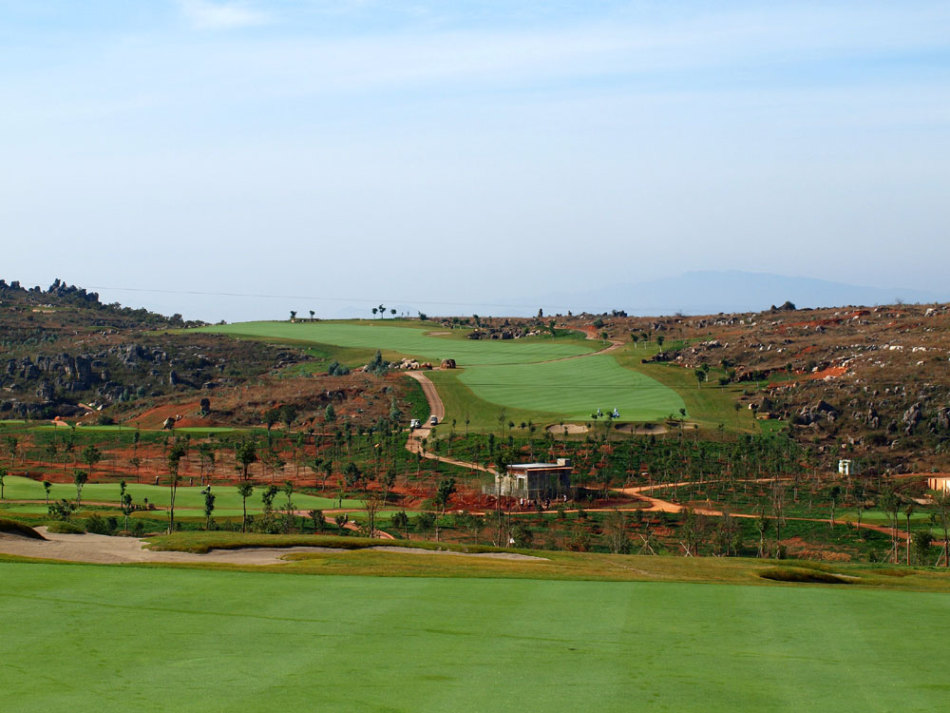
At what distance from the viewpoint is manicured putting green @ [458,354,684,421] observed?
148m

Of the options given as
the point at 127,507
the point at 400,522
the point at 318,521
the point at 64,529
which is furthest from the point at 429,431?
the point at 64,529

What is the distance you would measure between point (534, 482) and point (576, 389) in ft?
194

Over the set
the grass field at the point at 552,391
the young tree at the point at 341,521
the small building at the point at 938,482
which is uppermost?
the grass field at the point at 552,391

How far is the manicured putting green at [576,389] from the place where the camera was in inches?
5807

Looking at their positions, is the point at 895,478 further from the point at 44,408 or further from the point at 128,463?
the point at 44,408

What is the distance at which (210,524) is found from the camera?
254 ft

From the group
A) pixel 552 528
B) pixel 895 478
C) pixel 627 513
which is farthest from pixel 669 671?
pixel 895 478

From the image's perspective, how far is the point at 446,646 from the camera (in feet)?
82.9

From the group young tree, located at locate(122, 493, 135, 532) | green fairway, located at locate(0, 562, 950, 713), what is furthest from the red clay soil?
green fairway, located at locate(0, 562, 950, 713)

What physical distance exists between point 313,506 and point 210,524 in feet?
72.5

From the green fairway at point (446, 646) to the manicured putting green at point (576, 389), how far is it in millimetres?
106823

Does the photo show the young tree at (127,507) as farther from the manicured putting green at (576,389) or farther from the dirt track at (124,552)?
the manicured putting green at (576,389)

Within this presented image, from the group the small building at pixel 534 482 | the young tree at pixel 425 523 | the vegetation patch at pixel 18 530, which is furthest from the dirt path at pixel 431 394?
the vegetation patch at pixel 18 530

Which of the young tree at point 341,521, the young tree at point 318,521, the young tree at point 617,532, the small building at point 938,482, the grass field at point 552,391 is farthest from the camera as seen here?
the grass field at point 552,391
